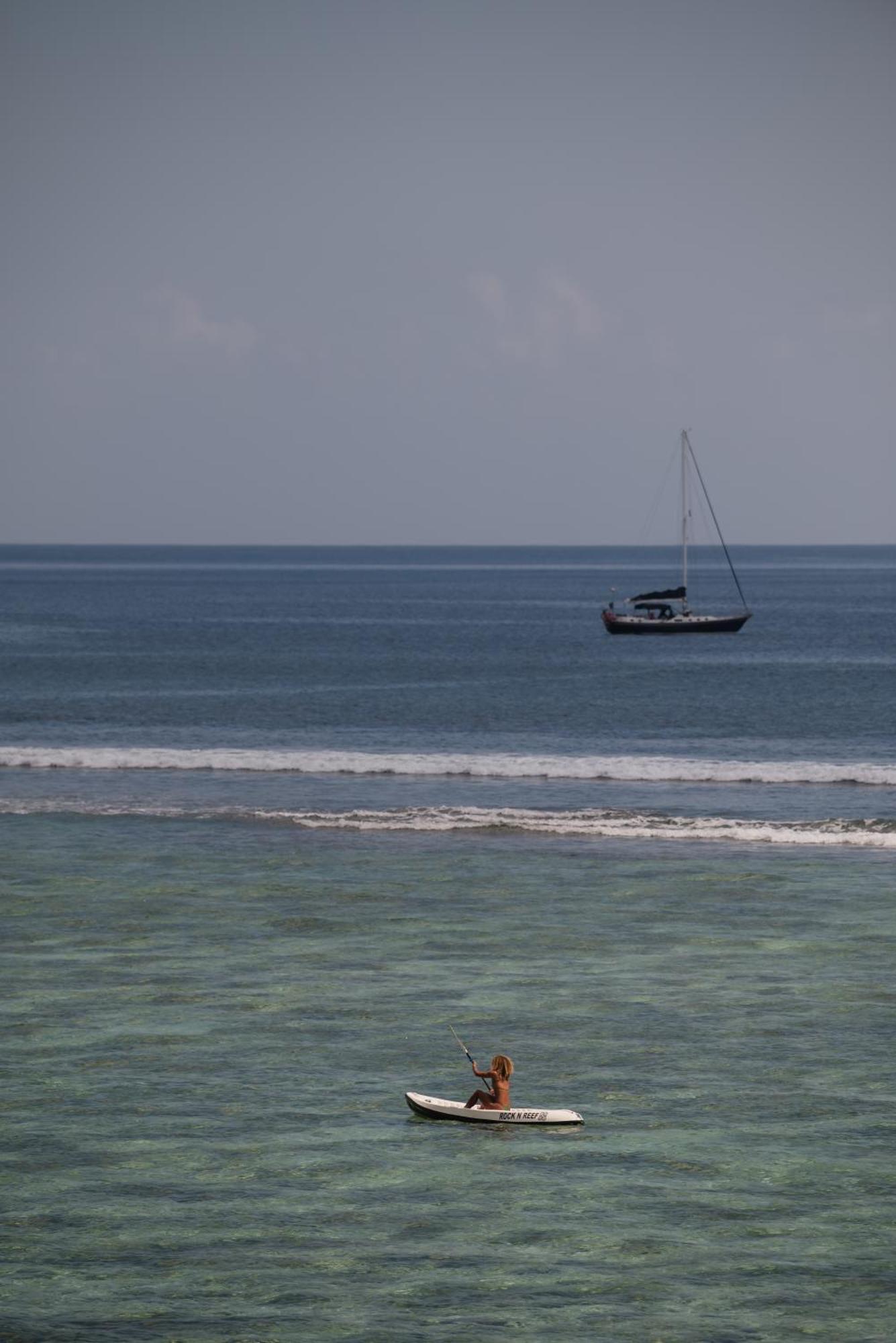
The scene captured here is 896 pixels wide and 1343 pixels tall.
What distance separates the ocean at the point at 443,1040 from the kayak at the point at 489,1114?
19 cm

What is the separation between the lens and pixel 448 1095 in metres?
23.2

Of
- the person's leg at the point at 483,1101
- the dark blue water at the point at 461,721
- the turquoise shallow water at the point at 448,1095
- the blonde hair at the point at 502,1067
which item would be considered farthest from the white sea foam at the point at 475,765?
the blonde hair at the point at 502,1067

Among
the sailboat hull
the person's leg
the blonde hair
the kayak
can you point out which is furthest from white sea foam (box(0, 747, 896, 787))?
the sailboat hull

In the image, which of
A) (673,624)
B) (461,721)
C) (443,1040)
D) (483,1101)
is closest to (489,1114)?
(483,1101)

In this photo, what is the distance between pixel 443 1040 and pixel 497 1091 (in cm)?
399

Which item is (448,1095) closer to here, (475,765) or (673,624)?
→ (475,765)

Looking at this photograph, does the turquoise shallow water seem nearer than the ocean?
Yes

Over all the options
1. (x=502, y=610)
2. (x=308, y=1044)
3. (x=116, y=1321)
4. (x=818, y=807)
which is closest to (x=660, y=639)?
(x=502, y=610)

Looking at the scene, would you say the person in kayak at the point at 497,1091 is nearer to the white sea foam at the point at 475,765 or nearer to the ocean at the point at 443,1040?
the ocean at the point at 443,1040

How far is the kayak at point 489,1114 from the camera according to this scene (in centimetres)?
2152

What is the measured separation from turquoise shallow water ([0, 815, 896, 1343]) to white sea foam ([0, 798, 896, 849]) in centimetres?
455

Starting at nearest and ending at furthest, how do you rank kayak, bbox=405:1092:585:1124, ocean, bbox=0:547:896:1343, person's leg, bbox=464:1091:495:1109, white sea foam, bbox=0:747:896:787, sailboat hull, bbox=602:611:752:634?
ocean, bbox=0:547:896:1343
kayak, bbox=405:1092:585:1124
person's leg, bbox=464:1091:495:1109
white sea foam, bbox=0:747:896:787
sailboat hull, bbox=602:611:752:634

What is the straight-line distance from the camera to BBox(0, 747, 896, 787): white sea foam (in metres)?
56.0

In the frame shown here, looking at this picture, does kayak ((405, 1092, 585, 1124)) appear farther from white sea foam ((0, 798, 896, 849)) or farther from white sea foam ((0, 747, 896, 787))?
white sea foam ((0, 747, 896, 787))
